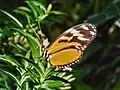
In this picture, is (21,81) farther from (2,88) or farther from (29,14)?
(29,14)

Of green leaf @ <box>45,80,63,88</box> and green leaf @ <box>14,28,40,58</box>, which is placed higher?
green leaf @ <box>14,28,40,58</box>

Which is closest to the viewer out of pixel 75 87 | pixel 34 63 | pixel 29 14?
pixel 34 63

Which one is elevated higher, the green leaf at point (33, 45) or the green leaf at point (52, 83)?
the green leaf at point (33, 45)

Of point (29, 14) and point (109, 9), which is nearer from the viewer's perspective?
point (29, 14)

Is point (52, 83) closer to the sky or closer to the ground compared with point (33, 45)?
closer to the ground

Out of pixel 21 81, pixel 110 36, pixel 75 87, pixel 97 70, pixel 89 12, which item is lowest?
pixel 21 81

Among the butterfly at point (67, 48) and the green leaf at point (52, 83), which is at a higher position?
the butterfly at point (67, 48)

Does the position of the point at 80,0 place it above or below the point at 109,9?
above

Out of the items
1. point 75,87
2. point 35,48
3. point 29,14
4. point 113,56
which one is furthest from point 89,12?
point 35,48
